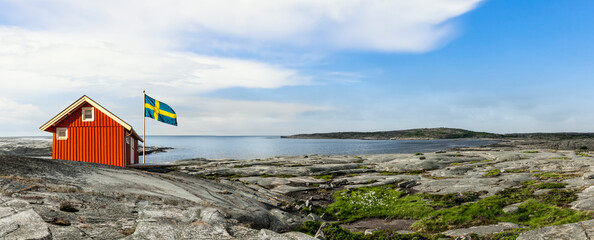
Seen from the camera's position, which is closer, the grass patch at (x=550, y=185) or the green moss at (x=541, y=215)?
the green moss at (x=541, y=215)

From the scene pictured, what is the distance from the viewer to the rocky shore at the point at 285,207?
11305mm

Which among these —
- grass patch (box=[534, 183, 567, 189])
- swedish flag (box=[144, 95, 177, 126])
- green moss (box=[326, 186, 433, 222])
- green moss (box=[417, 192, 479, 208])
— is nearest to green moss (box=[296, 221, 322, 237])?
green moss (box=[326, 186, 433, 222])

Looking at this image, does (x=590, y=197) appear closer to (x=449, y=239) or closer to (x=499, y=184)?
(x=499, y=184)

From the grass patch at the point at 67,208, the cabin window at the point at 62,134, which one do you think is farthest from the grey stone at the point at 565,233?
the cabin window at the point at 62,134

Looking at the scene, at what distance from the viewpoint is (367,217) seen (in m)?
25.3

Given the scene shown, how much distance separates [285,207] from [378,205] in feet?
25.4

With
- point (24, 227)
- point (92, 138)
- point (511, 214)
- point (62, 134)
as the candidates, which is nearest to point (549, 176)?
point (511, 214)

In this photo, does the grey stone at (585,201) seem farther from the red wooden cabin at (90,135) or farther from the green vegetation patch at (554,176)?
the red wooden cabin at (90,135)

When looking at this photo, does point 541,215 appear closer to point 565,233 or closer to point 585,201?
point 585,201

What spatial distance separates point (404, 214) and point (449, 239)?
24.8ft

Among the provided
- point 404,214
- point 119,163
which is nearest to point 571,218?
point 404,214

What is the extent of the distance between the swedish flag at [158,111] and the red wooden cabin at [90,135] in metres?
4.71

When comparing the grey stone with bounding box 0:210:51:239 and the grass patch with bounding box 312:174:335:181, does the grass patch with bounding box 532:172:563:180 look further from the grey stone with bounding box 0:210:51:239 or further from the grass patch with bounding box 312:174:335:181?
the grey stone with bounding box 0:210:51:239

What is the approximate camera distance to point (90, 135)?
3681 centimetres
